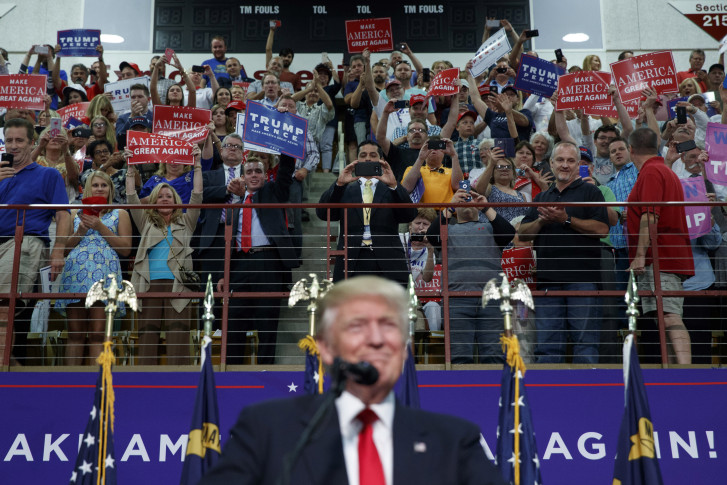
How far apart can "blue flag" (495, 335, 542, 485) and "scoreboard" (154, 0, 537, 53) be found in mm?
12184

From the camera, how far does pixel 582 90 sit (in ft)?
33.9

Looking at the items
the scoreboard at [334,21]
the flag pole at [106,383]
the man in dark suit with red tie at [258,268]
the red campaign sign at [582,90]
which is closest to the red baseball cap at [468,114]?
the red campaign sign at [582,90]

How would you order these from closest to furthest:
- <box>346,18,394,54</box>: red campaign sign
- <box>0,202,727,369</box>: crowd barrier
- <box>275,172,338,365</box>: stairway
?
<box>0,202,727,369</box>: crowd barrier → <box>275,172,338,365</box>: stairway → <box>346,18,394,54</box>: red campaign sign

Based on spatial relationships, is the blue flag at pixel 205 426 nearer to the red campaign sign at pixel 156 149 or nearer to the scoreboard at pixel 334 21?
the red campaign sign at pixel 156 149


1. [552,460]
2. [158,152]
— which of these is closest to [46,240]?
[158,152]

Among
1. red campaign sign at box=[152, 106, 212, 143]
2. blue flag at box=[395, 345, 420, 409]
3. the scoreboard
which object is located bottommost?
blue flag at box=[395, 345, 420, 409]

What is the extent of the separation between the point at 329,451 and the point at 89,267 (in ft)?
19.0

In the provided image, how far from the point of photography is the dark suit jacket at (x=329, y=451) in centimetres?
255

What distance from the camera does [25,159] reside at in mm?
8422

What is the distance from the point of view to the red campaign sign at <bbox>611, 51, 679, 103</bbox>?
10.2 metres

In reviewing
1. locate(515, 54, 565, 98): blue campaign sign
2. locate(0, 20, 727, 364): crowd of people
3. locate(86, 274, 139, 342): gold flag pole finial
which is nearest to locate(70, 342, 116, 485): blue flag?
locate(86, 274, 139, 342): gold flag pole finial

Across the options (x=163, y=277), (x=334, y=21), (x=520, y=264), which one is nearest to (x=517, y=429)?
(x=520, y=264)

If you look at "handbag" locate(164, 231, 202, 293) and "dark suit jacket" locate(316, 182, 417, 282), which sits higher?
"dark suit jacket" locate(316, 182, 417, 282)

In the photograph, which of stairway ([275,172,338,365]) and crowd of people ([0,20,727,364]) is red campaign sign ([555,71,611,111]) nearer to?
crowd of people ([0,20,727,364])
